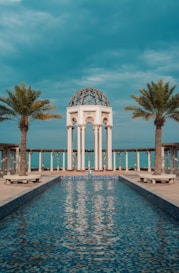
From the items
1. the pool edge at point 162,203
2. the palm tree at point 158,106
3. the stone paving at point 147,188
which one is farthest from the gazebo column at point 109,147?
the pool edge at point 162,203

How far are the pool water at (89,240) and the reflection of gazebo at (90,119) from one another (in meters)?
24.3

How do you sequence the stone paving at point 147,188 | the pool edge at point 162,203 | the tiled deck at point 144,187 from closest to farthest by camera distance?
1. the pool edge at point 162,203
2. the tiled deck at point 144,187
3. the stone paving at point 147,188

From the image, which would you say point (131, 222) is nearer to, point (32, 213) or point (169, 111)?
point (32, 213)

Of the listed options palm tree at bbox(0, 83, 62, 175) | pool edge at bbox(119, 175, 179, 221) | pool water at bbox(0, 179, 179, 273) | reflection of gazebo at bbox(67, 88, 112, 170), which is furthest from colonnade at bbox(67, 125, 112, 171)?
pool water at bbox(0, 179, 179, 273)

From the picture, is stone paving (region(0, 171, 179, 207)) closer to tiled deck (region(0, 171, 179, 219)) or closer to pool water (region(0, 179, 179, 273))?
tiled deck (region(0, 171, 179, 219))

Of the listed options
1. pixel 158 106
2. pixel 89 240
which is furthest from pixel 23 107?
pixel 89 240

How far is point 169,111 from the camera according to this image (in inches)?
883

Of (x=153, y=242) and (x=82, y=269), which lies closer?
(x=82, y=269)

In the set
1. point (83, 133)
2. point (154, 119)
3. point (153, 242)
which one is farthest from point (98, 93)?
point (153, 242)

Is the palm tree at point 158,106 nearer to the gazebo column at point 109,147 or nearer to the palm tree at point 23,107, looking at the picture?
the palm tree at point 23,107

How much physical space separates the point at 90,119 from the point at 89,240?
3102cm

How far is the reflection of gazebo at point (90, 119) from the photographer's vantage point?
3650 centimetres

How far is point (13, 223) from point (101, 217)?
2812 mm

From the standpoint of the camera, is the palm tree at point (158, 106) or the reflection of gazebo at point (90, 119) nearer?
the palm tree at point (158, 106)
